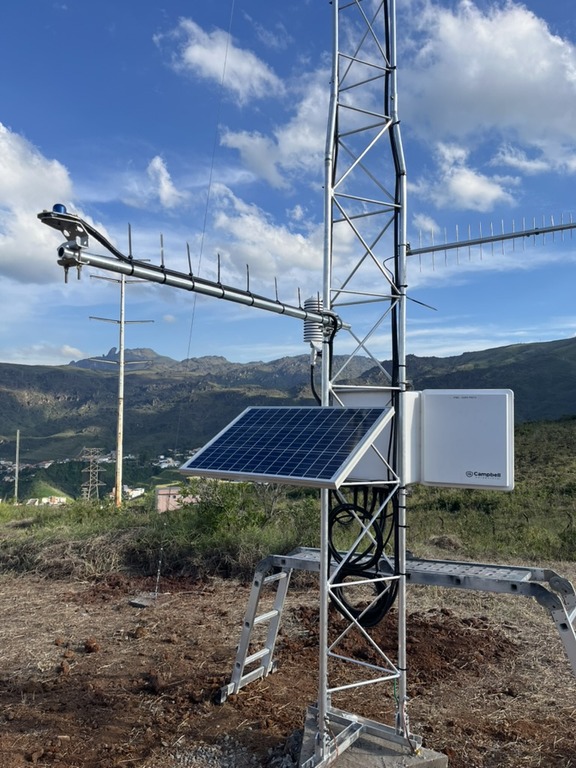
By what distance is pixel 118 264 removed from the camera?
3.66 meters

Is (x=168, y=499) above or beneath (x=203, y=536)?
above

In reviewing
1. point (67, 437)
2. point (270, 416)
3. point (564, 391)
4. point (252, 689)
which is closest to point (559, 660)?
point (252, 689)

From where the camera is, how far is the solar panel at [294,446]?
390 centimetres

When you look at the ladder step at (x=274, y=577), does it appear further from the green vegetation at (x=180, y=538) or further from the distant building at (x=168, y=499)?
the distant building at (x=168, y=499)

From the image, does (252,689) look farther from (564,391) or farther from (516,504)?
(564,391)

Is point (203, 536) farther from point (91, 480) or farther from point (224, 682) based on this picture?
point (91, 480)

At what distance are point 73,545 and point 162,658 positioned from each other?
4.28 meters

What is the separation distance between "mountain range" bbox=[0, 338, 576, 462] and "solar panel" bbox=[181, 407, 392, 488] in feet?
134

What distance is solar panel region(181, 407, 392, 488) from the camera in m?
3.90

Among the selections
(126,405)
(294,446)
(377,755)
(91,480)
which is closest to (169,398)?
(126,405)

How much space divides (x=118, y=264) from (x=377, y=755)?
3684 millimetres

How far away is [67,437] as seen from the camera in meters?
78.1

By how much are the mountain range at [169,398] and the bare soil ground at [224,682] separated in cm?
3822

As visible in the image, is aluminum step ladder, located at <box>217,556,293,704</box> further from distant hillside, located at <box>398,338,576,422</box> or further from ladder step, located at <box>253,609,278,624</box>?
distant hillside, located at <box>398,338,576,422</box>
